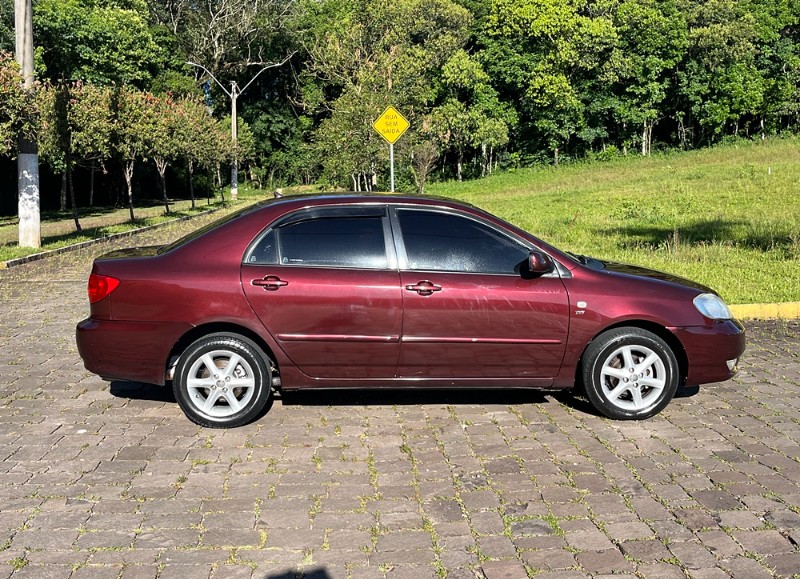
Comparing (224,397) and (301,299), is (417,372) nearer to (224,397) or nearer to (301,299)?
(301,299)

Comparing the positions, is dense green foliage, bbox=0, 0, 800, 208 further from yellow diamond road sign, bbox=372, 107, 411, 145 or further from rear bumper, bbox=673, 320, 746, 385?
rear bumper, bbox=673, 320, 746, 385

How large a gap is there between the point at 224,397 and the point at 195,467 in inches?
31.8

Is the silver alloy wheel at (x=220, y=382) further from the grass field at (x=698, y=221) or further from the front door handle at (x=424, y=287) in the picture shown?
the grass field at (x=698, y=221)

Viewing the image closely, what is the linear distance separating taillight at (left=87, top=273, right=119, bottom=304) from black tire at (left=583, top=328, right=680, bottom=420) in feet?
11.3

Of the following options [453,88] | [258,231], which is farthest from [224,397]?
[453,88]

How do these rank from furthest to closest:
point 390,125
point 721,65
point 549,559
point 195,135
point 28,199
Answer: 1. point 721,65
2. point 195,135
3. point 28,199
4. point 390,125
5. point 549,559

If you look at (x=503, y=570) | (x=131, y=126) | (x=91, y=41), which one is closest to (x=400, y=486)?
(x=503, y=570)

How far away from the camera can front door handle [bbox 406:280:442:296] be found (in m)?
5.67

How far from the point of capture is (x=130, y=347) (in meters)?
5.74

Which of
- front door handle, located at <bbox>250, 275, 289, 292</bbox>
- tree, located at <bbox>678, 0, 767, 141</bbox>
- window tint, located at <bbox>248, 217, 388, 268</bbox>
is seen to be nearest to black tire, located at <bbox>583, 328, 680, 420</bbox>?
window tint, located at <bbox>248, 217, 388, 268</bbox>

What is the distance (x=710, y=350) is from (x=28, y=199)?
649 inches

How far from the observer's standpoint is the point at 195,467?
4.95 meters

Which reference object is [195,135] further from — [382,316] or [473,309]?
[473,309]

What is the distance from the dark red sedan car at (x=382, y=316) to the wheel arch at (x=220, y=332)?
1 cm
